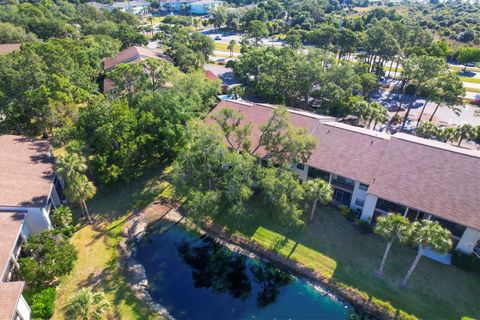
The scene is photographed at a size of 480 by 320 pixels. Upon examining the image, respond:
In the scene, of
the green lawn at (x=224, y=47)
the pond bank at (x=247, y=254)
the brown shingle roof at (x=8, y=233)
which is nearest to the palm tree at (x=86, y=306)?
the pond bank at (x=247, y=254)

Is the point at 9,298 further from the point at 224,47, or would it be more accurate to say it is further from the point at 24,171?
the point at 224,47

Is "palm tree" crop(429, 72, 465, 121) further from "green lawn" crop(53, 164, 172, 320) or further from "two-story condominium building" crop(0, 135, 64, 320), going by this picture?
"two-story condominium building" crop(0, 135, 64, 320)

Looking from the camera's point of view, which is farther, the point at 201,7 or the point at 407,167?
the point at 201,7

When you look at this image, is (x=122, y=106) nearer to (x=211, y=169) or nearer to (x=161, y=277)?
(x=211, y=169)

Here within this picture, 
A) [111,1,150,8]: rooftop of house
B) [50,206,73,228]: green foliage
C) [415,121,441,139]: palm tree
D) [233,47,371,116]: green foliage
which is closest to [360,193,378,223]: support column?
[415,121,441,139]: palm tree

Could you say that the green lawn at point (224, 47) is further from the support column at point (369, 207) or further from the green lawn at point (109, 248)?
the support column at point (369, 207)

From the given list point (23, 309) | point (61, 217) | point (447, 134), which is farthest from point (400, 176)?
point (23, 309)
